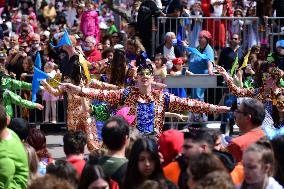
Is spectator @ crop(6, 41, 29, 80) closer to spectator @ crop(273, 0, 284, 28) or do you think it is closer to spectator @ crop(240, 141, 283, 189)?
spectator @ crop(273, 0, 284, 28)

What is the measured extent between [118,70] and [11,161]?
16.1ft

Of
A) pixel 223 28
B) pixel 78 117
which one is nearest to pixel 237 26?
pixel 223 28

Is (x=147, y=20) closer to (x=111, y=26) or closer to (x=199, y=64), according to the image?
(x=199, y=64)

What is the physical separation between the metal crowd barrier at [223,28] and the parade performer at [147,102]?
7.19 m

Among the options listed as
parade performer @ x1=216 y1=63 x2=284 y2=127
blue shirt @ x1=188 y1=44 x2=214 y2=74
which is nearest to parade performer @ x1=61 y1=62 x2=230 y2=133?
parade performer @ x1=216 y1=63 x2=284 y2=127

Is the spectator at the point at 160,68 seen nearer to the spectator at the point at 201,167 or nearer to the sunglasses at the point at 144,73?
the sunglasses at the point at 144,73

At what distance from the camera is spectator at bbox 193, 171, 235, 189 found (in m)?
5.86

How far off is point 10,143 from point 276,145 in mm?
2181

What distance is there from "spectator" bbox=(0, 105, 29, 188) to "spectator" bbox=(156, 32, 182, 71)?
9.04m

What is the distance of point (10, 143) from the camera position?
796 cm

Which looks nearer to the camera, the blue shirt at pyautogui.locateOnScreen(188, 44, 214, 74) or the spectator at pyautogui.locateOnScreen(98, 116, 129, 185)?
the spectator at pyautogui.locateOnScreen(98, 116, 129, 185)

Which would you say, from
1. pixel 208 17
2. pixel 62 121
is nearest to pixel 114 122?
pixel 62 121

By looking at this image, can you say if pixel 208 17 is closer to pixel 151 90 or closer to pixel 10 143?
pixel 151 90

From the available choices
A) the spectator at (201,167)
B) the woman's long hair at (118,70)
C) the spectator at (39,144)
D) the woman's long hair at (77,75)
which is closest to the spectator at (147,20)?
the woman's long hair at (118,70)
